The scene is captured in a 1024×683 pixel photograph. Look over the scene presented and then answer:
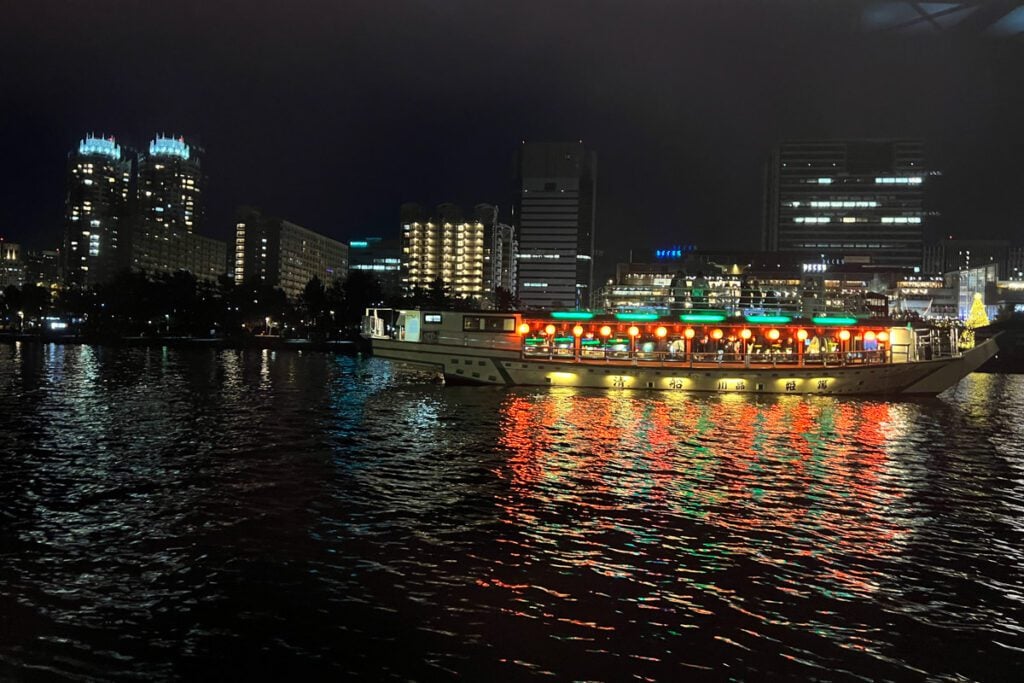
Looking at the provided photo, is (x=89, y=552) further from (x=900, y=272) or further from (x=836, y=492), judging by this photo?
(x=900, y=272)

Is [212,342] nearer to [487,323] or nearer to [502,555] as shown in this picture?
[487,323]

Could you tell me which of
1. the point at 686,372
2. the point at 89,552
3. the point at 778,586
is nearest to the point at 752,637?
the point at 778,586

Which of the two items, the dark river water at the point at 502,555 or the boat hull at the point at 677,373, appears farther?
the boat hull at the point at 677,373

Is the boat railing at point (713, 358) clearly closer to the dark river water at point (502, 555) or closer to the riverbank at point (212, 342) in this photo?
the dark river water at point (502, 555)

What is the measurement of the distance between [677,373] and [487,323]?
13638 mm

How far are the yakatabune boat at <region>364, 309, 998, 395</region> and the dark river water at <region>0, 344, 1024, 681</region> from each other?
65.4ft

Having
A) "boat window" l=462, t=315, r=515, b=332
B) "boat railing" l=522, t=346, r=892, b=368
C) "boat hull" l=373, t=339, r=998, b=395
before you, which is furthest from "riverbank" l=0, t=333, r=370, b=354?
"boat railing" l=522, t=346, r=892, b=368

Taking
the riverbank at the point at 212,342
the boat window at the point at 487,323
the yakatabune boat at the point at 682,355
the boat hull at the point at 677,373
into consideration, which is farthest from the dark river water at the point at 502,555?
the riverbank at the point at 212,342

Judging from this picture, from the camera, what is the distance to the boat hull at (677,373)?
49094 millimetres

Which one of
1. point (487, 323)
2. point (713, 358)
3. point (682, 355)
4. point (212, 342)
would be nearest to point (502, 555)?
point (487, 323)

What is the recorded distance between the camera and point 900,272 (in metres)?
196

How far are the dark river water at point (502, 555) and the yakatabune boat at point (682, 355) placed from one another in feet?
65.4

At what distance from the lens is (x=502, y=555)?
44.5 ft

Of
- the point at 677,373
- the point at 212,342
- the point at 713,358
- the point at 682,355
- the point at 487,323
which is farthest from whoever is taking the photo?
the point at 212,342
